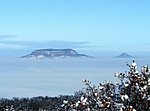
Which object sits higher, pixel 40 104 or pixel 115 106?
pixel 115 106

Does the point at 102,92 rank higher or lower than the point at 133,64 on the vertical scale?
lower

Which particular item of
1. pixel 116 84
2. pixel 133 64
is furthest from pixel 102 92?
pixel 133 64

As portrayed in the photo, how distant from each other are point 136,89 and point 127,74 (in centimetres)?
36

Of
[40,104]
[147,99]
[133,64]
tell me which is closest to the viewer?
[147,99]

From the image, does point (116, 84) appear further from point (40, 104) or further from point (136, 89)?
point (40, 104)

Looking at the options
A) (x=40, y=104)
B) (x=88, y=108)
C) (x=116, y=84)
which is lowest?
(x=40, y=104)

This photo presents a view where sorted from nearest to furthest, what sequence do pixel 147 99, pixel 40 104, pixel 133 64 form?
pixel 147 99 → pixel 133 64 → pixel 40 104

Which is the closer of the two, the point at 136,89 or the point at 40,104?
the point at 136,89

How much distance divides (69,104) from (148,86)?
1288 mm

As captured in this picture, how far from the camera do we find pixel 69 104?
19.3ft

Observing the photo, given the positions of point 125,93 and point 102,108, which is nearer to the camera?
point 102,108

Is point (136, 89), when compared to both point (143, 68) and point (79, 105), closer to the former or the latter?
point (143, 68)

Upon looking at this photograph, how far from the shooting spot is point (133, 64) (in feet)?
19.1

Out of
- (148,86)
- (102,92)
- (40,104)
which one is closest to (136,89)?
(148,86)
